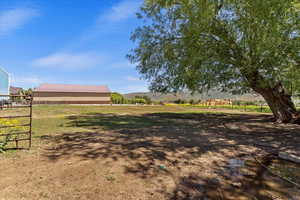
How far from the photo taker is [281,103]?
8.51 metres

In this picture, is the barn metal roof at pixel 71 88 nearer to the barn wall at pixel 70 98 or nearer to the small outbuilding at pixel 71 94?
the small outbuilding at pixel 71 94

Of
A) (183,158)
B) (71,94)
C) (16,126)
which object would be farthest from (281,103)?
(71,94)

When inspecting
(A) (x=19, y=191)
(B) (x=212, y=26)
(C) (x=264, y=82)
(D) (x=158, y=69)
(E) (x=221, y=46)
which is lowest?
(A) (x=19, y=191)

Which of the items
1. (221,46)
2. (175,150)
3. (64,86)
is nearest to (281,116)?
(221,46)

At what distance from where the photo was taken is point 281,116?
8.69 m

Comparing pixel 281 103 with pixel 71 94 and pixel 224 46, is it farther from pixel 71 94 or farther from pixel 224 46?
pixel 71 94

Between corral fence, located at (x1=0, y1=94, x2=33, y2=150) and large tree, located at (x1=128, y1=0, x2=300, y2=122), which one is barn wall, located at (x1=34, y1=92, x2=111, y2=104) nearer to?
large tree, located at (x1=128, y1=0, x2=300, y2=122)

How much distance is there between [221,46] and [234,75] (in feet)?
4.63

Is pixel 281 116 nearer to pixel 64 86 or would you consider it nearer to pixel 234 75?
pixel 234 75

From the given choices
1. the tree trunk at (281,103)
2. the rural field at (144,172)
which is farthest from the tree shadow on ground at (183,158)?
the tree trunk at (281,103)

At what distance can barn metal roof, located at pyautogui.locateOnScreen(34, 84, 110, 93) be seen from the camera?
28.7m

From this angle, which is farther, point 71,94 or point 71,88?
point 71,88

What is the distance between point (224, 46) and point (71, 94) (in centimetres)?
2819

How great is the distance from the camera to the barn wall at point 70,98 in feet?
91.3
